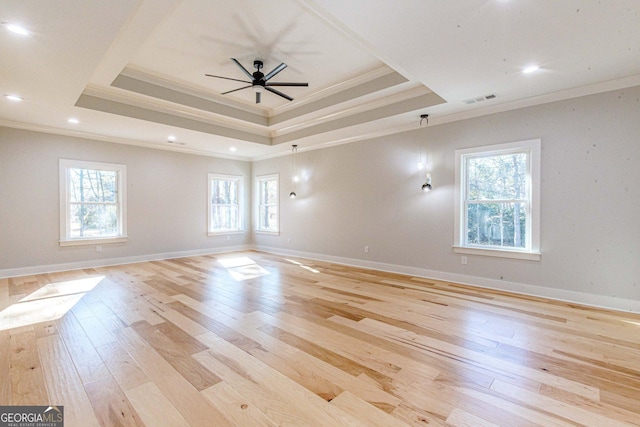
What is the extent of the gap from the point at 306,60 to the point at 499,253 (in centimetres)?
385

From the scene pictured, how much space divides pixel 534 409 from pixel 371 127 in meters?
4.60

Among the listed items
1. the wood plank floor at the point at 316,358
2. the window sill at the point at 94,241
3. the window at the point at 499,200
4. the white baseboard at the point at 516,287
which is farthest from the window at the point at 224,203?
the window at the point at 499,200

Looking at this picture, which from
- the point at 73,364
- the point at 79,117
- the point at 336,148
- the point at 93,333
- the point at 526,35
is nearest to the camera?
the point at 73,364

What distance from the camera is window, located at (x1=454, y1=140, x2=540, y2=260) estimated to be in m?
4.10

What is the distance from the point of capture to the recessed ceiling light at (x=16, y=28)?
2389mm

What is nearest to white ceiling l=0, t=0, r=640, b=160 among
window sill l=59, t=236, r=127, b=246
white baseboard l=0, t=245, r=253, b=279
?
window sill l=59, t=236, r=127, b=246

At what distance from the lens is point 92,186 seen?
6.02m

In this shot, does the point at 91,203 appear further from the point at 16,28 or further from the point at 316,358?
the point at 316,358

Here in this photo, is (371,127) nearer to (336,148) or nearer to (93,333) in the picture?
(336,148)

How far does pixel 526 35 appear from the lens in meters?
2.62

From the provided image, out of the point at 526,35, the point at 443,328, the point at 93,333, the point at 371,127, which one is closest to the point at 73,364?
the point at 93,333

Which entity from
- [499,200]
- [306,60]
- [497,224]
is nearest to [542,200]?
[499,200]

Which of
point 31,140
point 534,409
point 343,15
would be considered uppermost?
point 343,15

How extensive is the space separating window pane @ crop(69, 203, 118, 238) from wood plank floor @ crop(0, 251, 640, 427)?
190 cm
